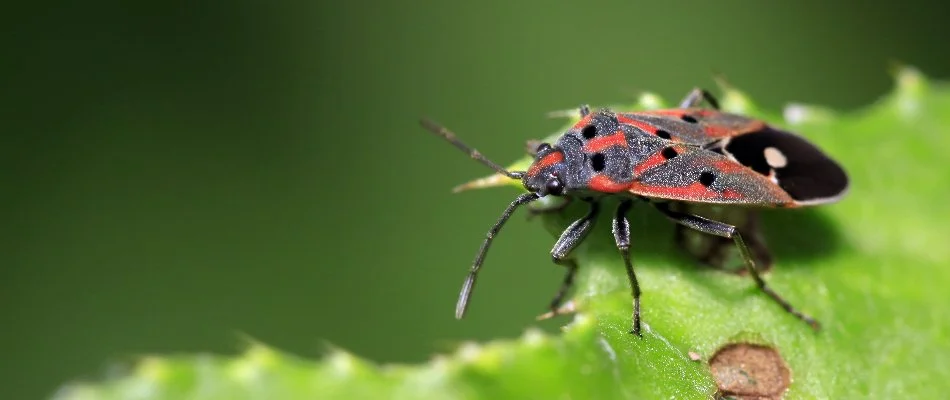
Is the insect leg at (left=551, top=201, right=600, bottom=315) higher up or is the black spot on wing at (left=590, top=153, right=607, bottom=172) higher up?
A: the black spot on wing at (left=590, top=153, right=607, bottom=172)

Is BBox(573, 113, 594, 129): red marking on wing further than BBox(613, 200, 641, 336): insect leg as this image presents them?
Yes

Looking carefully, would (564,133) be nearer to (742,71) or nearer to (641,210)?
(641,210)

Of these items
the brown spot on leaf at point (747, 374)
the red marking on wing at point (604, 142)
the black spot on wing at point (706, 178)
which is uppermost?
the red marking on wing at point (604, 142)

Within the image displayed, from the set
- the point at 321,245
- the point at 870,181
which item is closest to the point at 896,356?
the point at 870,181

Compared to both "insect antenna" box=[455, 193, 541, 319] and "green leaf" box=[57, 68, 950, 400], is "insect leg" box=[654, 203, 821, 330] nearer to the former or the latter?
"green leaf" box=[57, 68, 950, 400]

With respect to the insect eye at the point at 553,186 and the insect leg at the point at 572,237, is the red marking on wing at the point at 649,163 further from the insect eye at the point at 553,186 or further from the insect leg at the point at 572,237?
the insect eye at the point at 553,186

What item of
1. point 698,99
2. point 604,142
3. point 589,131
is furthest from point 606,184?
point 698,99

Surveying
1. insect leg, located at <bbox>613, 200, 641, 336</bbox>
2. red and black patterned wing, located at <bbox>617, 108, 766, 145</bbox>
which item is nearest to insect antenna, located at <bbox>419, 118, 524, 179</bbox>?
insect leg, located at <bbox>613, 200, 641, 336</bbox>

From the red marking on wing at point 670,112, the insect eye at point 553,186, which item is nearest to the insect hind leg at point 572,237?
the insect eye at point 553,186
